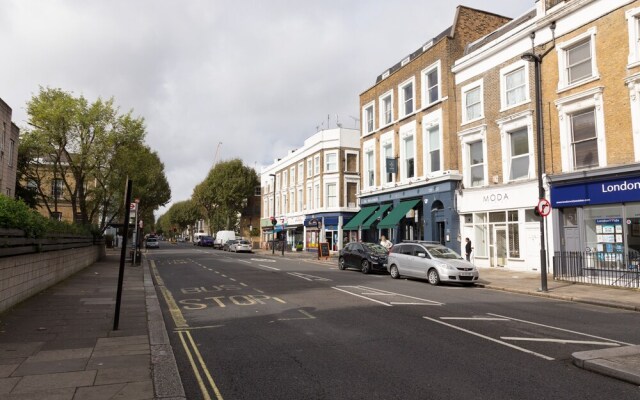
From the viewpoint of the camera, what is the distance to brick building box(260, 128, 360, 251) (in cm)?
4318

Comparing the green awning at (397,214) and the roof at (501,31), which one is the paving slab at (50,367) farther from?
the green awning at (397,214)

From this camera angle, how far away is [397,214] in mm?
28703

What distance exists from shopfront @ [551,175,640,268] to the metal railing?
4 centimetres

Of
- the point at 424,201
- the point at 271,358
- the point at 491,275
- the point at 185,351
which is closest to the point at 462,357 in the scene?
the point at 271,358

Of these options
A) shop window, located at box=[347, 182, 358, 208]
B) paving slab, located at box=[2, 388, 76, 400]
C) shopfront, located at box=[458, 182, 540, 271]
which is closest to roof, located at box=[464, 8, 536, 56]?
shopfront, located at box=[458, 182, 540, 271]

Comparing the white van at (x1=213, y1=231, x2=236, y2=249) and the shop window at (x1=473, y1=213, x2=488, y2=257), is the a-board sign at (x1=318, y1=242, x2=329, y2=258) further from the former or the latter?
the white van at (x1=213, y1=231, x2=236, y2=249)

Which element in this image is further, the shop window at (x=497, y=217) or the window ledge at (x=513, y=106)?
the shop window at (x=497, y=217)

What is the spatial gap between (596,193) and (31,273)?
62.9ft

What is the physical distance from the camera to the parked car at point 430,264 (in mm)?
16234

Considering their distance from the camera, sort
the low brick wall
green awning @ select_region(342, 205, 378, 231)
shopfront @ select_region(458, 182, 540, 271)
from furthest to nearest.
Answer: green awning @ select_region(342, 205, 378, 231) < shopfront @ select_region(458, 182, 540, 271) < the low brick wall

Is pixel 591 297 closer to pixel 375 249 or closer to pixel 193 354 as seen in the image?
pixel 375 249

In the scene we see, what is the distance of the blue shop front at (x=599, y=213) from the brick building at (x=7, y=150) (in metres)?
30.6

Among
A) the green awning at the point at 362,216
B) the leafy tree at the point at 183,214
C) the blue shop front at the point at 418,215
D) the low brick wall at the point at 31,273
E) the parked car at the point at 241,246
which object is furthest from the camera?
the leafy tree at the point at 183,214

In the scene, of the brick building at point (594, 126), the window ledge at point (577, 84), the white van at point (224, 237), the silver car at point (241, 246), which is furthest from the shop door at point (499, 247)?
the white van at point (224, 237)
